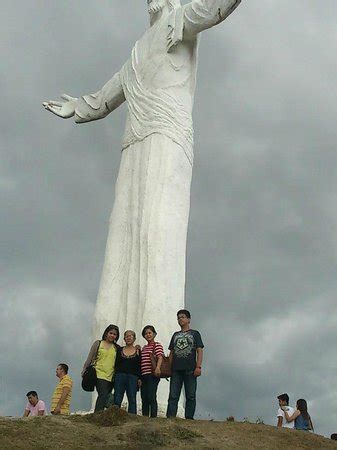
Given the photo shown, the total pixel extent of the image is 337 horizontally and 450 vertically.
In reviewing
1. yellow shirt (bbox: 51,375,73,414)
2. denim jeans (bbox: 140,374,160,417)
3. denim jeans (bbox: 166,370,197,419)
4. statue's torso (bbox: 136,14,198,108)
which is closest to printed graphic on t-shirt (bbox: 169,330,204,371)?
denim jeans (bbox: 166,370,197,419)

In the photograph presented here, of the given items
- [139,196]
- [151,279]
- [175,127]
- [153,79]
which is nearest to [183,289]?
[151,279]

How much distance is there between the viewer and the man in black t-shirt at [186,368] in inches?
389

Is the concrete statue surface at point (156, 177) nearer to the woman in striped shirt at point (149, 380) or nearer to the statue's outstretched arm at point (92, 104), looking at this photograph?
the statue's outstretched arm at point (92, 104)

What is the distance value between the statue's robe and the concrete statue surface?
0.02 meters

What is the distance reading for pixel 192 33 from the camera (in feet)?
46.3

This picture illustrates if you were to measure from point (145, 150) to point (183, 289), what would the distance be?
2618 millimetres

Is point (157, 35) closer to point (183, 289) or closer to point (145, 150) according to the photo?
point (145, 150)

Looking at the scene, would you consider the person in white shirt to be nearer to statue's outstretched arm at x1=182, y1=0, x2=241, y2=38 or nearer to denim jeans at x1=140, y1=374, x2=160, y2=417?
denim jeans at x1=140, y1=374, x2=160, y2=417

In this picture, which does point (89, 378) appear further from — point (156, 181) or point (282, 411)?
point (156, 181)

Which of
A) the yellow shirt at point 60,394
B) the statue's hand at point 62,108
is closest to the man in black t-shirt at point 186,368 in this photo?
the yellow shirt at point 60,394

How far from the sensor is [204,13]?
1355cm

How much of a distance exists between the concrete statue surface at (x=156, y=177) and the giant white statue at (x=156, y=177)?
0.06 ft

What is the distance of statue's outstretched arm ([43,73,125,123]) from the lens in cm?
1556

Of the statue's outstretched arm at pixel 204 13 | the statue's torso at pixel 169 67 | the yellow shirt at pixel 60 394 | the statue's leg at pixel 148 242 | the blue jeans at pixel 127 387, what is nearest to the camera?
the blue jeans at pixel 127 387
